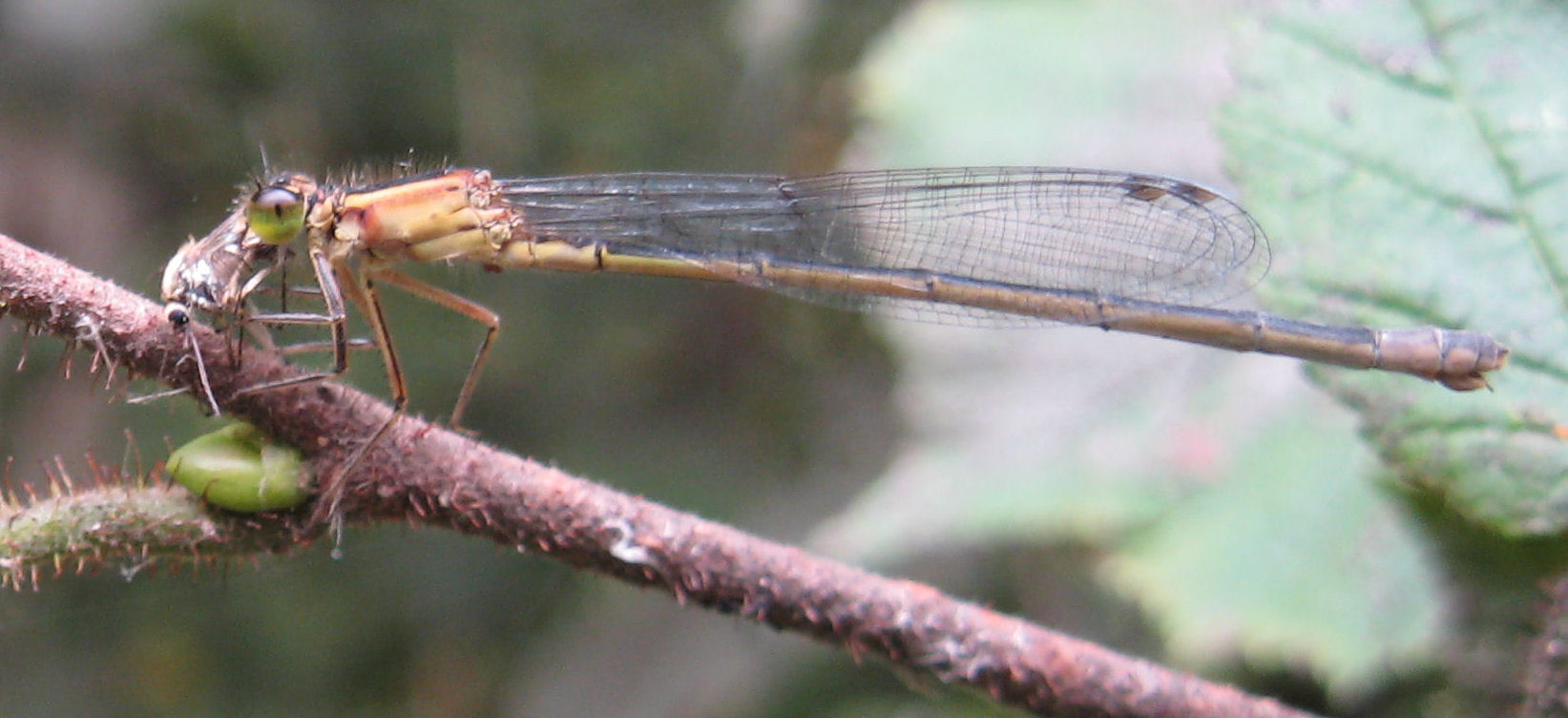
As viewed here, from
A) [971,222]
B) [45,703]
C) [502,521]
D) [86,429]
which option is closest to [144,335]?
[502,521]

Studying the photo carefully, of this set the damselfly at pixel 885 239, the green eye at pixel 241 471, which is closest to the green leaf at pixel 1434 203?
→ the damselfly at pixel 885 239

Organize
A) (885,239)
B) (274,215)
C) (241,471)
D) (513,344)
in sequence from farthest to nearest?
(513,344), (885,239), (274,215), (241,471)

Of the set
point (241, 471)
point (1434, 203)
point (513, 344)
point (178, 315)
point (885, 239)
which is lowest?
point (513, 344)

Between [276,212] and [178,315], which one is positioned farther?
[276,212]

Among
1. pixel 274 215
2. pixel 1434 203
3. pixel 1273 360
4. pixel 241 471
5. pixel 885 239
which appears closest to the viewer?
pixel 241 471

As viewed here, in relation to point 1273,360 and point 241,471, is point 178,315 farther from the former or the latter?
point 1273,360

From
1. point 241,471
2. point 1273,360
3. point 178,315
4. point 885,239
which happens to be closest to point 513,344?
point 885,239

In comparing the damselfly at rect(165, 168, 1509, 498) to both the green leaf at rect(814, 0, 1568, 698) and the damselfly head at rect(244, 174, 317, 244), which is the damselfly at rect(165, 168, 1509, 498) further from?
the green leaf at rect(814, 0, 1568, 698)

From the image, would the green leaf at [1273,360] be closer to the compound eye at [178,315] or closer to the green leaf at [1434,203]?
the green leaf at [1434,203]
